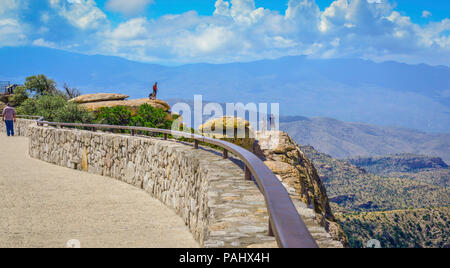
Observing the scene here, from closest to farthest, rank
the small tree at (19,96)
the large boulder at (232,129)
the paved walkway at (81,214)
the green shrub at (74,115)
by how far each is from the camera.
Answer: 1. the paved walkway at (81,214)
2. the large boulder at (232,129)
3. the green shrub at (74,115)
4. the small tree at (19,96)

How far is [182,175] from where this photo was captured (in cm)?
837

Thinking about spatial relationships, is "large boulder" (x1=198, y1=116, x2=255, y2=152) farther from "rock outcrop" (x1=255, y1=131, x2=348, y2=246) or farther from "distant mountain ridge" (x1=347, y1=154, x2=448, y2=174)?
"distant mountain ridge" (x1=347, y1=154, x2=448, y2=174)

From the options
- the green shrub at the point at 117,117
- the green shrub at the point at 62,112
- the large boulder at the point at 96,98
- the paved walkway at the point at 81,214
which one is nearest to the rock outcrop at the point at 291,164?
the green shrub at the point at 117,117

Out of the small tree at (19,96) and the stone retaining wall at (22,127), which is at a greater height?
the small tree at (19,96)

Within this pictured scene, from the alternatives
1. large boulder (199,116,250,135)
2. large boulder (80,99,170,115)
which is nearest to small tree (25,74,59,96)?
large boulder (80,99,170,115)

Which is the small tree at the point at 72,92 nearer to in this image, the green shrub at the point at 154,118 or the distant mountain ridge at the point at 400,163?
the green shrub at the point at 154,118

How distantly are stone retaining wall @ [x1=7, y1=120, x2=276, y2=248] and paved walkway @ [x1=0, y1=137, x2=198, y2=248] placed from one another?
35 centimetres

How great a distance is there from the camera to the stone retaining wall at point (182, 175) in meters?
4.42

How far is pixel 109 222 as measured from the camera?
7770 mm

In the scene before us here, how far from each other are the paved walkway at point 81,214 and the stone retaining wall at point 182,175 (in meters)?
0.35

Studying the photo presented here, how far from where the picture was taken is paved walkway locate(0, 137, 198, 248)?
6566 mm

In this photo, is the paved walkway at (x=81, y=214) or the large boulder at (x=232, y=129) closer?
the paved walkway at (x=81, y=214)
